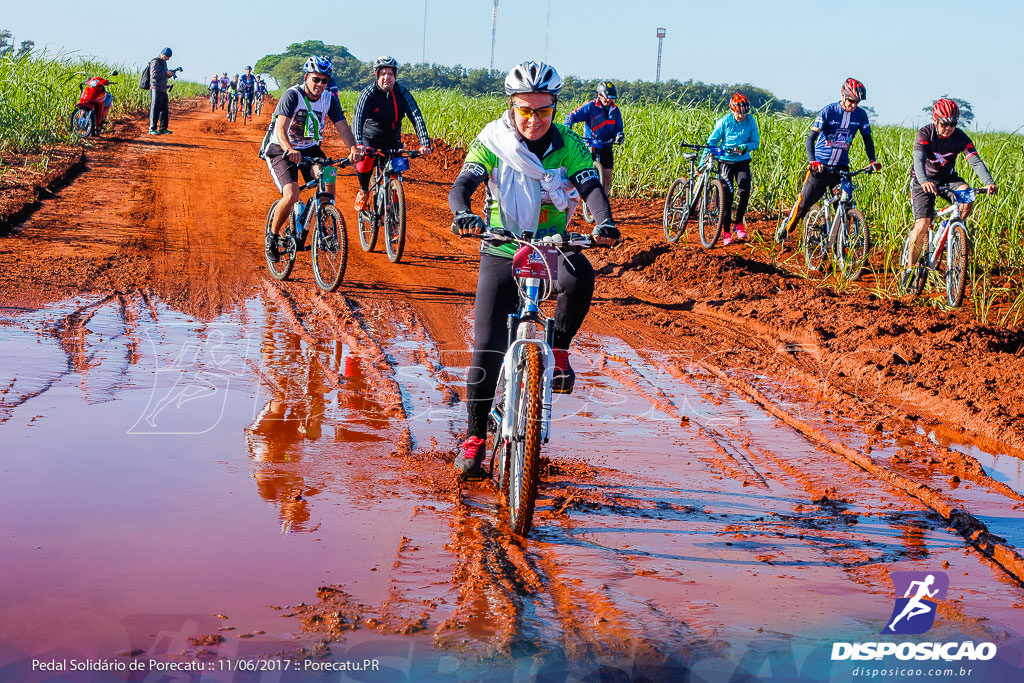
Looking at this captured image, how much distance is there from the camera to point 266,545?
12.5 ft

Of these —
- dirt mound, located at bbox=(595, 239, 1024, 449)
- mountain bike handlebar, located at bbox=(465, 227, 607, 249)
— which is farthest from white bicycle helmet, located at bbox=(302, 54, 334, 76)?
mountain bike handlebar, located at bbox=(465, 227, 607, 249)

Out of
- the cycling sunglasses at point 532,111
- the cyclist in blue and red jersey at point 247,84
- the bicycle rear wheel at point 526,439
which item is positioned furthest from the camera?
the cyclist in blue and red jersey at point 247,84

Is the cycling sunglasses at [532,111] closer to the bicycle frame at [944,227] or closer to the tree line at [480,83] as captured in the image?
the tree line at [480,83]

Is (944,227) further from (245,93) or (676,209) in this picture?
(245,93)

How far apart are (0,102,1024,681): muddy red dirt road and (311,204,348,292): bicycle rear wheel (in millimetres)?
184

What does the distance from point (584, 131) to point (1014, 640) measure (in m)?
11.8

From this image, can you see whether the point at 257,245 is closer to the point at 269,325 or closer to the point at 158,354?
the point at 269,325

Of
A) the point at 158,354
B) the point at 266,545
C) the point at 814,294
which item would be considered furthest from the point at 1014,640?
the point at 814,294

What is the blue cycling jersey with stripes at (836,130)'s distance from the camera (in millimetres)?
11352

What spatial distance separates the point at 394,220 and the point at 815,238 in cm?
511

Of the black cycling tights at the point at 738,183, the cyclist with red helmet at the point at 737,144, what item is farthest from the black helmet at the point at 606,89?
the black cycling tights at the point at 738,183

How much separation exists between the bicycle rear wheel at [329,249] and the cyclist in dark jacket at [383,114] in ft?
4.48

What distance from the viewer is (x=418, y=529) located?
4.09 metres
